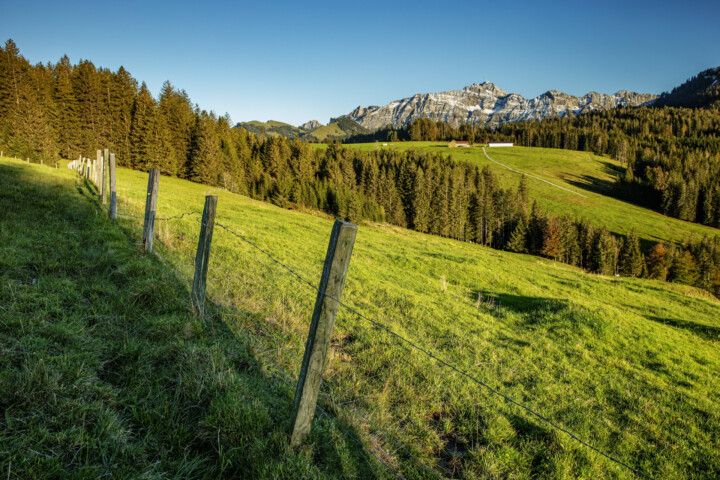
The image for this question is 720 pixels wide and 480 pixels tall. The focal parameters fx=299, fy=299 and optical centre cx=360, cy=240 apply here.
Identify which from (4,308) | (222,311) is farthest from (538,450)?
(4,308)

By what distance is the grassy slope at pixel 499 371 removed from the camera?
4.15 m

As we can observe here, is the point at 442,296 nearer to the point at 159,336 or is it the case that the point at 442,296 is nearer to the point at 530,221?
the point at 159,336

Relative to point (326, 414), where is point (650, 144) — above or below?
above

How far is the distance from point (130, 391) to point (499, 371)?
665cm

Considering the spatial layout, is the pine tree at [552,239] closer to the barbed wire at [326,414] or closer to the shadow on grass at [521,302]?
the shadow on grass at [521,302]

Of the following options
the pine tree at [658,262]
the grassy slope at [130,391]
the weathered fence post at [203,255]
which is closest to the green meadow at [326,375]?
the grassy slope at [130,391]

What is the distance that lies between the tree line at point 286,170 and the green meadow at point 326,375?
50.4 meters

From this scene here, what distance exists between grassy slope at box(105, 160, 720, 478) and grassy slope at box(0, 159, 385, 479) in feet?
2.85

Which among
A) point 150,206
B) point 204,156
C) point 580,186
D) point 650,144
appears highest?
point 650,144

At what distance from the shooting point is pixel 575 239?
67.8 m

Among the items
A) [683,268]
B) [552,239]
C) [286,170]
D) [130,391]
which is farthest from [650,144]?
[130,391]

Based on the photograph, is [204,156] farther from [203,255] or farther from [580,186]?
[580,186]

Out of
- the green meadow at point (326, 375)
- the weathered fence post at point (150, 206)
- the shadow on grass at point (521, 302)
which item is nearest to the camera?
the green meadow at point (326, 375)

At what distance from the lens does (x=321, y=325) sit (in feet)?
9.21
